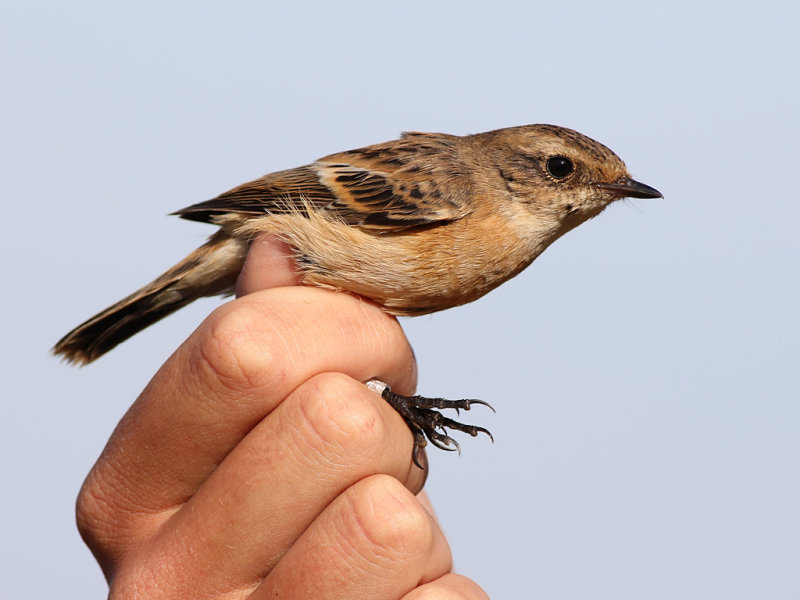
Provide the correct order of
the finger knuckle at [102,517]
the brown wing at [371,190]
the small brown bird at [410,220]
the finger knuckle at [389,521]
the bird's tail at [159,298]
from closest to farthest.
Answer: the finger knuckle at [389,521] → the finger knuckle at [102,517] → the small brown bird at [410,220] → the brown wing at [371,190] → the bird's tail at [159,298]

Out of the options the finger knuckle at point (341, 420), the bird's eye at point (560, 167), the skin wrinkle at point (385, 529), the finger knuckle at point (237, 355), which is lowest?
the skin wrinkle at point (385, 529)

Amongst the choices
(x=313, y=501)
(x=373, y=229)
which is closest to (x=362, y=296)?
(x=373, y=229)

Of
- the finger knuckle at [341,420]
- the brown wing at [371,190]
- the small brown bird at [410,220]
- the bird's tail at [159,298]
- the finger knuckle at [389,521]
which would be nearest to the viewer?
the finger knuckle at [389,521]

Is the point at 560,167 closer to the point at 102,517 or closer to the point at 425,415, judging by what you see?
→ the point at 425,415

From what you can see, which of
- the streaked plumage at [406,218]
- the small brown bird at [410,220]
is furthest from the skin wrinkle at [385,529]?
the streaked plumage at [406,218]

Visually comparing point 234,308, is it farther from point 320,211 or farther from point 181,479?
point 320,211

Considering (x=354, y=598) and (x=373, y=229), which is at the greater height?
(x=373, y=229)

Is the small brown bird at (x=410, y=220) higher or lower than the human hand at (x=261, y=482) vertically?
higher

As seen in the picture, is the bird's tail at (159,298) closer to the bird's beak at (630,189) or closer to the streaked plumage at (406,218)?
the streaked plumage at (406,218)

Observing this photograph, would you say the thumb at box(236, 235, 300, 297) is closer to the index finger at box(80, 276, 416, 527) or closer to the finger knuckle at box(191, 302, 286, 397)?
the index finger at box(80, 276, 416, 527)

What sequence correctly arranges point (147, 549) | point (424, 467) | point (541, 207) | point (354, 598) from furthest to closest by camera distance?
1. point (541, 207)
2. point (424, 467)
3. point (147, 549)
4. point (354, 598)
